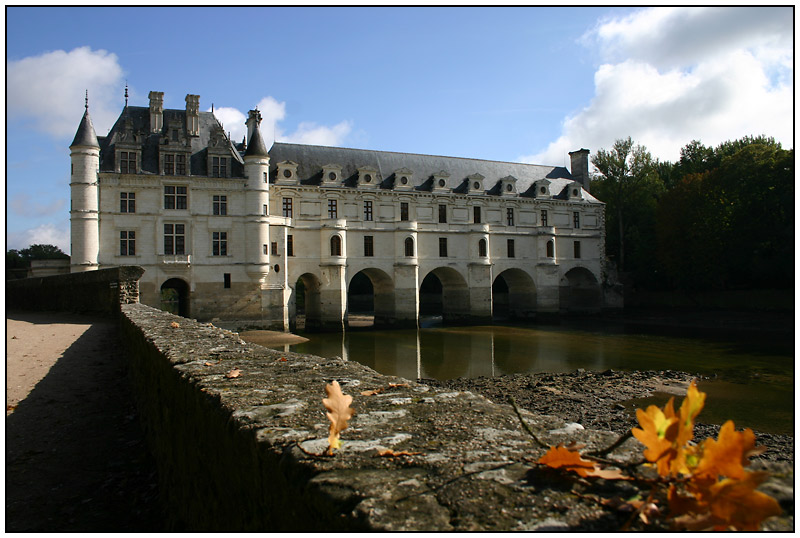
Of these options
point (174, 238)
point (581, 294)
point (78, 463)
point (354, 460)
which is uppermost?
point (174, 238)

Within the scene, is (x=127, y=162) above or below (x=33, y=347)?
above

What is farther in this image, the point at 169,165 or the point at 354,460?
the point at 169,165

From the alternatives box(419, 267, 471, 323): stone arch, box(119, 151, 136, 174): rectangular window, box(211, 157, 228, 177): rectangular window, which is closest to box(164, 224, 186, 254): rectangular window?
box(119, 151, 136, 174): rectangular window

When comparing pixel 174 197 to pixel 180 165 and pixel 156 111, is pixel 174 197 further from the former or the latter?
pixel 156 111

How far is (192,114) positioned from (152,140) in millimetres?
2762

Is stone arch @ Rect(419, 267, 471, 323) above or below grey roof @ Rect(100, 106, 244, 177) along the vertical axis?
below

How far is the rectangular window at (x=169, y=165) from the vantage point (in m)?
30.2

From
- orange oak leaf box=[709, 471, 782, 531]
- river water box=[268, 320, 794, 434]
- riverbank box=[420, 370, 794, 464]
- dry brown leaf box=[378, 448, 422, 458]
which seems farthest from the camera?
river water box=[268, 320, 794, 434]

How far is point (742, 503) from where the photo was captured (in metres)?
1.09

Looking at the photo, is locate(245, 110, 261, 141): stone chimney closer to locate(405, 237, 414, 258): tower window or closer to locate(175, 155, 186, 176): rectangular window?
locate(175, 155, 186, 176): rectangular window

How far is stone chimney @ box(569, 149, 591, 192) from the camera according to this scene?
47.3 metres

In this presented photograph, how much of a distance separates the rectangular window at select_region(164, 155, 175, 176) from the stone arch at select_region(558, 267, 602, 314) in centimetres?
2939

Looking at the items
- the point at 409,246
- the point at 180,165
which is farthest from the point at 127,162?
the point at 409,246

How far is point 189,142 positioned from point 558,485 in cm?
3273
